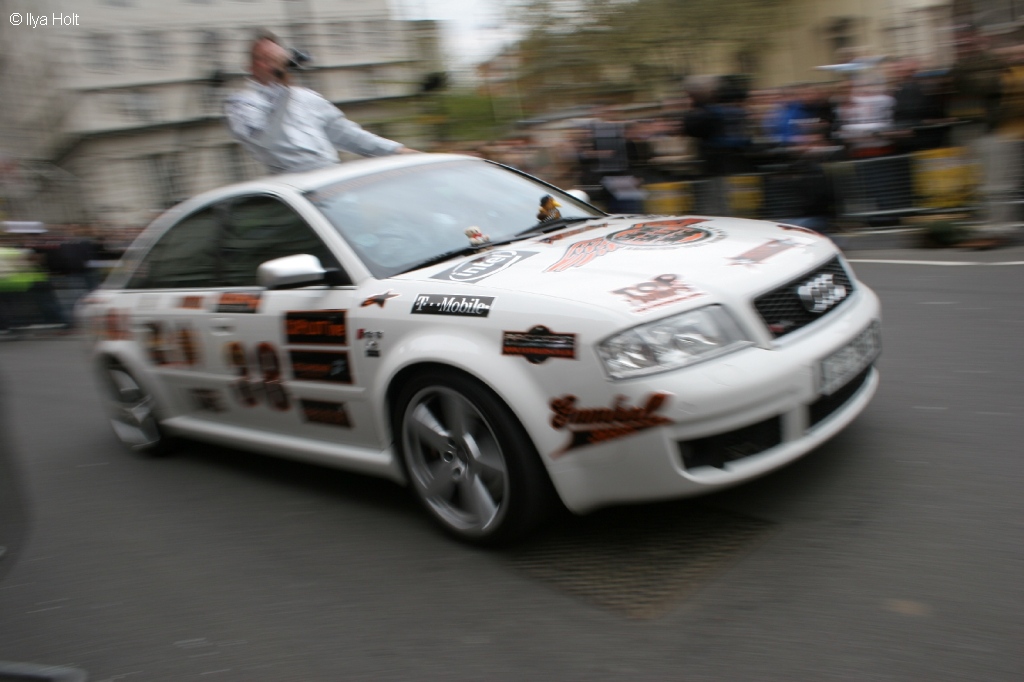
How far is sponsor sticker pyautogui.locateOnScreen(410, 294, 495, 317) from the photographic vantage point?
3.59 metres

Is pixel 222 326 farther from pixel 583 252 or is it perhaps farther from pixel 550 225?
pixel 583 252

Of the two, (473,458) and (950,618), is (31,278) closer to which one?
(473,458)

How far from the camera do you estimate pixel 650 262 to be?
3.74 m

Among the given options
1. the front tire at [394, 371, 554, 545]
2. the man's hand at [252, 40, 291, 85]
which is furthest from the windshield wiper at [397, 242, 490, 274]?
the man's hand at [252, 40, 291, 85]

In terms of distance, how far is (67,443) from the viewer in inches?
253

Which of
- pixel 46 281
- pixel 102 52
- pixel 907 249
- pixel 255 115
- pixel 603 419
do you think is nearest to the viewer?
pixel 603 419

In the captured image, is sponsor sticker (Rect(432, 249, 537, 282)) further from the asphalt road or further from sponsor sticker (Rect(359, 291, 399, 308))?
the asphalt road

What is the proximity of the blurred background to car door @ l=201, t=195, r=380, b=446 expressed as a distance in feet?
8.69

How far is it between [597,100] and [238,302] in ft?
73.0

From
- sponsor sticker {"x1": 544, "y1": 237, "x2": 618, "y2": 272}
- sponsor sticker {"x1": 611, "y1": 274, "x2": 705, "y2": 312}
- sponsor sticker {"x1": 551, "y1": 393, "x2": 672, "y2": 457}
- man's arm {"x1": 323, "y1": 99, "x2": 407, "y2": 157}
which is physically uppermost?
man's arm {"x1": 323, "y1": 99, "x2": 407, "y2": 157}

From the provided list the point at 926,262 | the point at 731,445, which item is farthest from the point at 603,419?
the point at 926,262

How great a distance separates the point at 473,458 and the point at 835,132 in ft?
26.9

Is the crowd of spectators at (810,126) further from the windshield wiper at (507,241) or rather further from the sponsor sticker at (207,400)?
the sponsor sticker at (207,400)

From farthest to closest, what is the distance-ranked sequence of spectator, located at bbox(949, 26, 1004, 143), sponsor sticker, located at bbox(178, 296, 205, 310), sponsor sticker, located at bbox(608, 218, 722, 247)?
spectator, located at bbox(949, 26, 1004, 143)
sponsor sticker, located at bbox(178, 296, 205, 310)
sponsor sticker, located at bbox(608, 218, 722, 247)
